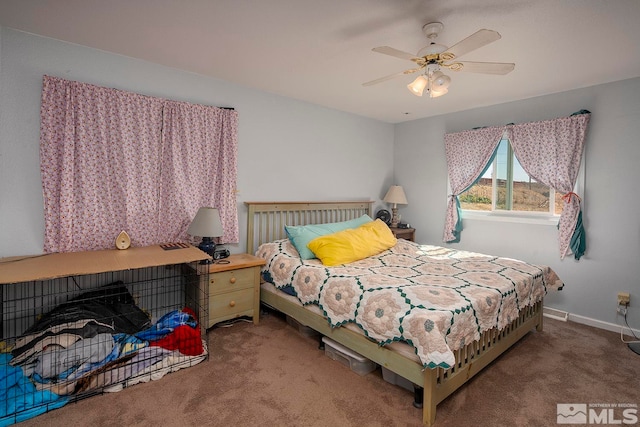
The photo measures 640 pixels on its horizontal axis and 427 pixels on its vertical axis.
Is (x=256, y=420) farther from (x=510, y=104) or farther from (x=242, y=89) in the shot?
(x=510, y=104)

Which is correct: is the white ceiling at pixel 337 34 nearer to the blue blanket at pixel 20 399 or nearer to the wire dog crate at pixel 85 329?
the wire dog crate at pixel 85 329

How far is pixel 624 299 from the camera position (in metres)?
2.97

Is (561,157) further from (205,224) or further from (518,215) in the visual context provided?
(205,224)

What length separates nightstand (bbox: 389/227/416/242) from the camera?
14.3ft

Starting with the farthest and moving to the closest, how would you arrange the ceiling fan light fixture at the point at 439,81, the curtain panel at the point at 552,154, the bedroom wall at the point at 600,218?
the curtain panel at the point at 552,154, the bedroom wall at the point at 600,218, the ceiling fan light fixture at the point at 439,81

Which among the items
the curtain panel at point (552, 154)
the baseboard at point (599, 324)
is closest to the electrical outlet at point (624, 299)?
the baseboard at point (599, 324)

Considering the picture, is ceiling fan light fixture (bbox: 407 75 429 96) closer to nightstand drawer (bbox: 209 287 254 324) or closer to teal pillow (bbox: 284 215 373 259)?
teal pillow (bbox: 284 215 373 259)

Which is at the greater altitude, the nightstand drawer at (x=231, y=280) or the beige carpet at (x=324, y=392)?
the nightstand drawer at (x=231, y=280)

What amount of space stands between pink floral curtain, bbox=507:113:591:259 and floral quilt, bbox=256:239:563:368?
717 millimetres

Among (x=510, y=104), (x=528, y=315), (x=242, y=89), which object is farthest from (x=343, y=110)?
(x=528, y=315)

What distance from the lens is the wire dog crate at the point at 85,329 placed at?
1.85m

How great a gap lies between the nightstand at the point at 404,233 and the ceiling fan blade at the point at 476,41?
276cm

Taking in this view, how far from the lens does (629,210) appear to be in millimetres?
2963

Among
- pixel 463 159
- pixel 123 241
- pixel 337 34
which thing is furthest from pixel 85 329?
pixel 463 159
